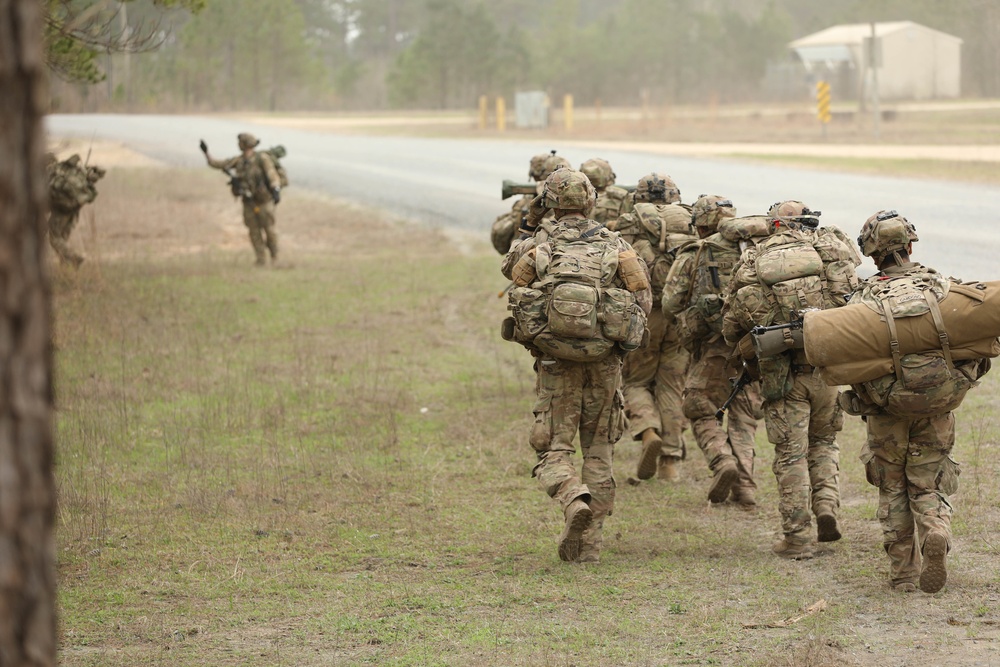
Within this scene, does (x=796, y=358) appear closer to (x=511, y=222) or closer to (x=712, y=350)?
(x=712, y=350)

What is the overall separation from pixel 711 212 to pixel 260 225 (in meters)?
11.0

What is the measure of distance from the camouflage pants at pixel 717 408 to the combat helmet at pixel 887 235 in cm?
181

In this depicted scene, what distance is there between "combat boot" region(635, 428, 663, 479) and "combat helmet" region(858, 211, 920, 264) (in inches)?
97.9

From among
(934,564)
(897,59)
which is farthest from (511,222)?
(897,59)

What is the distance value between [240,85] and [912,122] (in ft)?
149

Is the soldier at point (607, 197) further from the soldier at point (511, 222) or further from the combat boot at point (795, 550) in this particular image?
the combat boot at point (795, 550)

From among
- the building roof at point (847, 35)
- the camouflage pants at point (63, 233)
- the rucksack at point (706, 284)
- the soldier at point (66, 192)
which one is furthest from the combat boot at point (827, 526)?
the building roof at point (847, 35)


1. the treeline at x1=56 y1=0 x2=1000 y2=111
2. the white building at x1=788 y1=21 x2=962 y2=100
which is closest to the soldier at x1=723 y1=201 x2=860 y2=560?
the white building at x1=788 y1=21 x2=962 y2=100

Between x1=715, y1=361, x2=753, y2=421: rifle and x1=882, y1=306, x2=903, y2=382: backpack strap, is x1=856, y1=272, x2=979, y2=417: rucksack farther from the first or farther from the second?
x1=715, y1=361, x2=753, y2=421: rifle

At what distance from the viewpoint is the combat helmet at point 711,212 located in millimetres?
7535

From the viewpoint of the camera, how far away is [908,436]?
5.84 metres

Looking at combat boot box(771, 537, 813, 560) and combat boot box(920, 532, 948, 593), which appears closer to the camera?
combat boot box(920, 532, 948, 593)

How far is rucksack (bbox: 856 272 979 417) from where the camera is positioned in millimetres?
5480

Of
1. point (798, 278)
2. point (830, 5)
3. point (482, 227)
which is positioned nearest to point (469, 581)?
point (798, 278)
